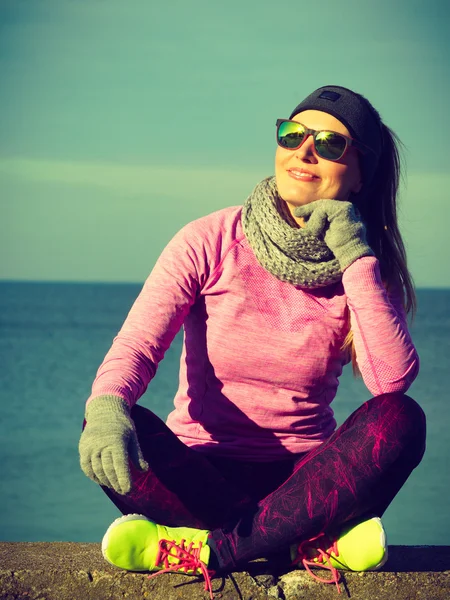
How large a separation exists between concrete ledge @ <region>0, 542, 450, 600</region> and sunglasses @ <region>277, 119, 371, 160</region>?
1.35m

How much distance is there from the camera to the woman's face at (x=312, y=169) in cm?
293

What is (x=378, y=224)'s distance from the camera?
10.6ft

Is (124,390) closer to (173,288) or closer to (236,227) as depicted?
(173,288)

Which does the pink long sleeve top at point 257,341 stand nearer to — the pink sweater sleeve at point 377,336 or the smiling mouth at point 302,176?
the pink sweater sleeve at point 377,336

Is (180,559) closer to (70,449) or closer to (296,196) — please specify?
(296,196)

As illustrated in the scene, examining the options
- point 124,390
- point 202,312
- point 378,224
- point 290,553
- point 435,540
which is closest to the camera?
point 124,390

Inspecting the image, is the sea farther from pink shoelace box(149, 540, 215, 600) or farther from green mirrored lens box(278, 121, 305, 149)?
green mirrored lens box(278, 121, 305, 149)

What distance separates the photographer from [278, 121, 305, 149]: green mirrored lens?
2951mm

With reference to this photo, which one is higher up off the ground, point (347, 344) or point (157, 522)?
point (347, 344)

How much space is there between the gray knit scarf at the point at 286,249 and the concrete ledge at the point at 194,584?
0.92 metres

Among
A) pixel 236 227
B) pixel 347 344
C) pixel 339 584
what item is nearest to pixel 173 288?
pixel 236 227

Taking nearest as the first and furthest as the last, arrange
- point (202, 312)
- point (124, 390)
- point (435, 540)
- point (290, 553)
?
point (124, 390) → point (290, 553) → point (202, 312) → point (435, 540)

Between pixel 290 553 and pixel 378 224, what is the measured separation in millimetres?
1249

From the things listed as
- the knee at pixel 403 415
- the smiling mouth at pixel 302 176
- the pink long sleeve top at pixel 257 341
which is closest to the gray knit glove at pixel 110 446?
the pink long sleeve top at pixel 257 341
